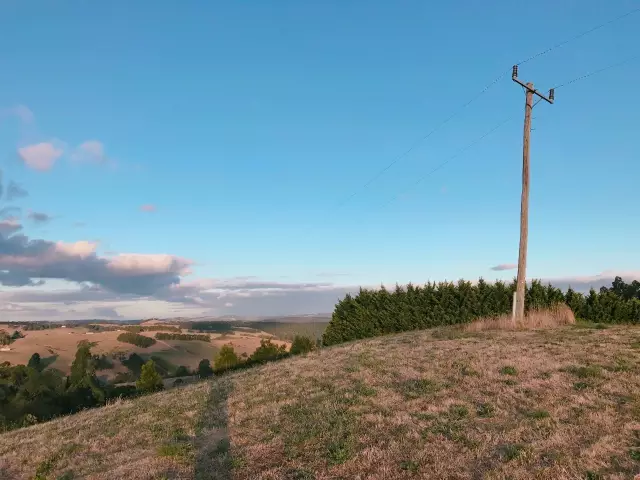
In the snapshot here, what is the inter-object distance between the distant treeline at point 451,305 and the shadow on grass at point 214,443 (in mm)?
20527

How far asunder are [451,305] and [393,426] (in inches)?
977

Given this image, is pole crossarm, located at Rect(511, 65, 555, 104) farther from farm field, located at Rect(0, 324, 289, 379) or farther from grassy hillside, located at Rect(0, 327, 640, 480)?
farm field, located at Rect(0, 324, 289, 379)

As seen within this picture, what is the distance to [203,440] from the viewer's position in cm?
960

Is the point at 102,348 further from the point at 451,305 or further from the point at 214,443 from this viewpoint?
the point at 214,443

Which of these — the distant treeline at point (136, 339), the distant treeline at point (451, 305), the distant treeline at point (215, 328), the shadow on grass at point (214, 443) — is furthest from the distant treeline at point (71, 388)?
the distant treeline at point (215, 328)

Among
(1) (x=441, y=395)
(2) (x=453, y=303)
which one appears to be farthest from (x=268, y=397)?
(2) (x=453, y=303)

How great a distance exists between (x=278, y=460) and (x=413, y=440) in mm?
2380

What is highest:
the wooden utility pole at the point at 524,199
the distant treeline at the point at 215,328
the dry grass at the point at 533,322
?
the wooden utility pole at the point at 524,199

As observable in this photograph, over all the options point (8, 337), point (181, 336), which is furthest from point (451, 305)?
point (8, 337)

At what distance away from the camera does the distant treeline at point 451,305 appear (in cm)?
2667

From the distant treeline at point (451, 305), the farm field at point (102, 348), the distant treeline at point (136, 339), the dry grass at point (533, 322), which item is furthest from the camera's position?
the distant treeline at point (136, 339)

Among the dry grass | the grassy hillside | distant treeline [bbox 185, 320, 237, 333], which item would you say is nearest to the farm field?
distant treeline [bbox 185, 320, 237, 333]

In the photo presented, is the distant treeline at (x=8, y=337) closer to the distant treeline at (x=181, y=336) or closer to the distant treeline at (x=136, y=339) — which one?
the distant treeline at (x=136, y=339)

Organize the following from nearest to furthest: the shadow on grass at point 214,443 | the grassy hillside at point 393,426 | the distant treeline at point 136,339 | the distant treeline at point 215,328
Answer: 1. the grassy hillside at point 393,426
2. the shadow on grass at point 214,443
3. the distant treeline at point 136,339
4. the distant treeline at point 215,328
